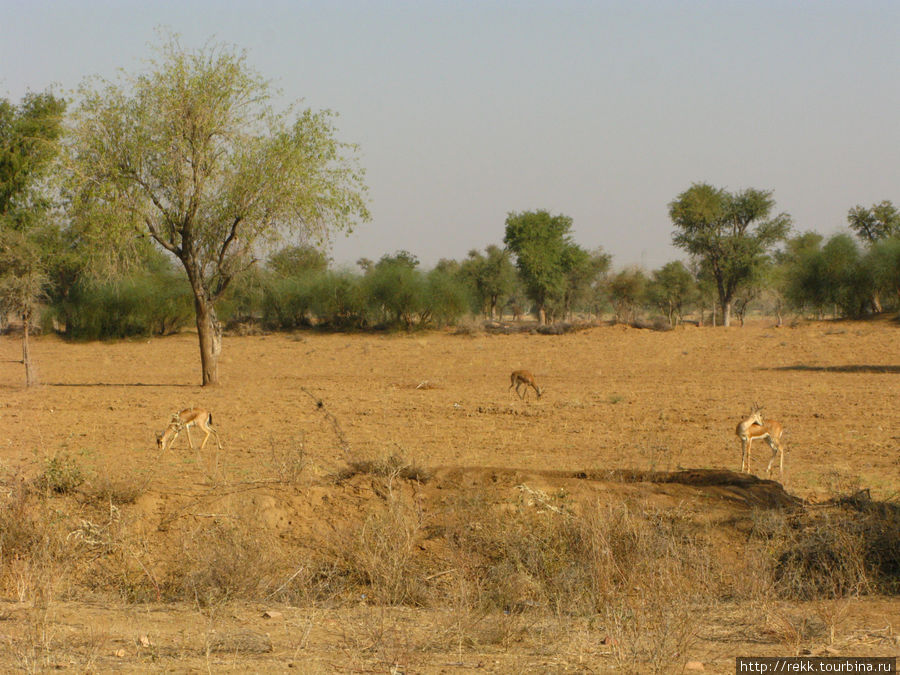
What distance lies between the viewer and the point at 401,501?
8320mm

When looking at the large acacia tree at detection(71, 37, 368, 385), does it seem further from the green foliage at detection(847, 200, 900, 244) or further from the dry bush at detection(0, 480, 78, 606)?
the green foliage at detection(847, 200, 900, 244)

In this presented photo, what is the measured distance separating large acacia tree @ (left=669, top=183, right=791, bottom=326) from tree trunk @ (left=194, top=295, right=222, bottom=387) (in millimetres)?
37245

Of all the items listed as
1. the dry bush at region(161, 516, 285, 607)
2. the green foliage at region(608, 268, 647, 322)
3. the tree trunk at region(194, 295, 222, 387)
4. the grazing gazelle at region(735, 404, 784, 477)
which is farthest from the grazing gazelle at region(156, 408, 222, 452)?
the green foliage at region(608, 268, 647, 322)

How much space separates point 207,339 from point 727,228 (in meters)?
39.8

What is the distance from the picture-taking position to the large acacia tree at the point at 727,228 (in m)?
53.2

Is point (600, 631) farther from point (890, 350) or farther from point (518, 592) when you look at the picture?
point (890, 350)

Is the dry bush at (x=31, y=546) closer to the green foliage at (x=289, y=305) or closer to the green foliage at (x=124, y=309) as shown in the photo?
the green foliage at (x=124, y=309)

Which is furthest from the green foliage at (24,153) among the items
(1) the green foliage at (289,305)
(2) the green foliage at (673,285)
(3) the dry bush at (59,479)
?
(2) the green foliage at (673,285)

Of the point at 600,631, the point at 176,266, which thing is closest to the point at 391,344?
the point at 176,266

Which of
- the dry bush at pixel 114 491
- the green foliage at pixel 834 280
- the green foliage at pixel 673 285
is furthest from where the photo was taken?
the green foliage at pixel 673 285

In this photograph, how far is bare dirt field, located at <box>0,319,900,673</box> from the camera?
507 centimetres

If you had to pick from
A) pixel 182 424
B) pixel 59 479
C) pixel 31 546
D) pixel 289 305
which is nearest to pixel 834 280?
pixel 289 305

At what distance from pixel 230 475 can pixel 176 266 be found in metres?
41.8

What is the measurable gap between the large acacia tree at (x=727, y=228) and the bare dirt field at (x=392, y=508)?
3298 cm
